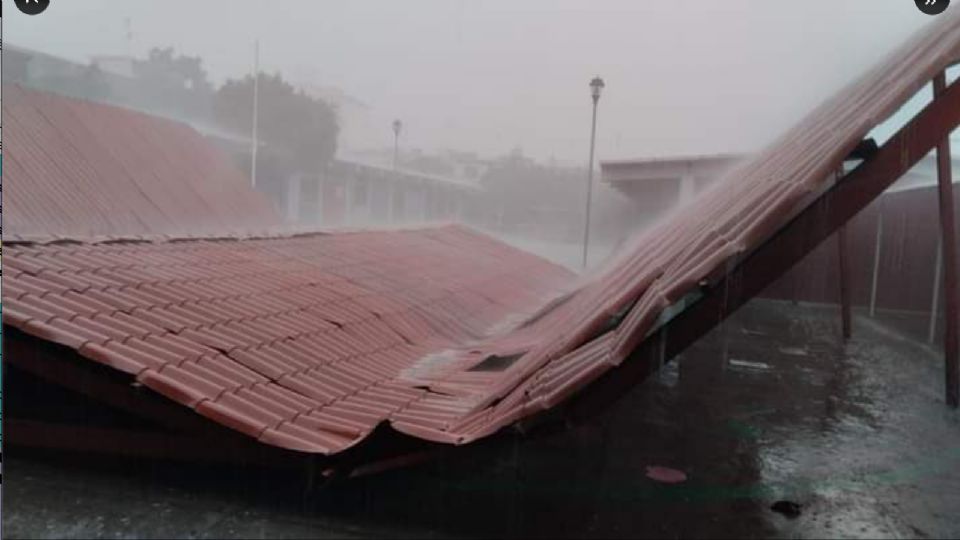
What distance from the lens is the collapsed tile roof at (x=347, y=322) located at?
201 centimetres

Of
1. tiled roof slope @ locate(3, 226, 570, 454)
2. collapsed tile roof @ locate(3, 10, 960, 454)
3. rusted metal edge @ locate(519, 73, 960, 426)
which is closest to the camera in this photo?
rusted metal edge @ locate(519, 73, 960, 426)

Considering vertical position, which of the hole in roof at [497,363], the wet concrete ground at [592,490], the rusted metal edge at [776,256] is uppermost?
the rusted metal edge at [776,256]

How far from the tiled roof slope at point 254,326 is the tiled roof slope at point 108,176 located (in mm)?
1584

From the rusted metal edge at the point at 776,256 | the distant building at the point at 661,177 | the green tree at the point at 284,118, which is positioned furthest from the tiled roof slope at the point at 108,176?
the distant building at the point at 661,177

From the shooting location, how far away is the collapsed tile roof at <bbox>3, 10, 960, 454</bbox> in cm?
201

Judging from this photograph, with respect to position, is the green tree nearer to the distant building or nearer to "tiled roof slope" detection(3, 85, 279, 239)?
"tiled roof slope" detection(3, 85, 279, 239)

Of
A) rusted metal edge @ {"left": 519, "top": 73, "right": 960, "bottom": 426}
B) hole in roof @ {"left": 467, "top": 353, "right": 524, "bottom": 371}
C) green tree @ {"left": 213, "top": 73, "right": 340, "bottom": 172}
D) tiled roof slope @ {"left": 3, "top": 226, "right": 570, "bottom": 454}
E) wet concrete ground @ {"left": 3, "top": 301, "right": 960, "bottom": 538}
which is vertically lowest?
wet concrete ground @ {"left": 3, "top": 301, "right": 960, "bottom": 538}

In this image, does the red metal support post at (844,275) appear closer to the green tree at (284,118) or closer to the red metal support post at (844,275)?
the red metal support post at (844,275)

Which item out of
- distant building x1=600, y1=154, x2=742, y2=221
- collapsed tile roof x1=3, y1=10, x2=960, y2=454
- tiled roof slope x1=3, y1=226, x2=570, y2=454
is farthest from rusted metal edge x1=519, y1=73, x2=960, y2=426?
distant building x1=600, y1=154, x2=742, y2=221

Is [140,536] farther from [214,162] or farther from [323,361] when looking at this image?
[214,162]

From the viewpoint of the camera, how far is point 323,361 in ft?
9.94

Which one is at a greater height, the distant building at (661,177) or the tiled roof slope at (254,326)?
the distant building at (661,177)

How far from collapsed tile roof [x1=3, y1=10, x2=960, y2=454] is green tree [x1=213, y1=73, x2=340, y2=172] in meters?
9.92

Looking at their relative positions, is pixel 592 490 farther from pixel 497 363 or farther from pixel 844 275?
pixel 844 275
